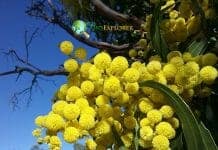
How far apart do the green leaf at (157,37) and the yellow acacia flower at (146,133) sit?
0.21 metres

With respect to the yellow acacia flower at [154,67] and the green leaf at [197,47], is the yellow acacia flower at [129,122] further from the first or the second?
the green leaf at [197,47]

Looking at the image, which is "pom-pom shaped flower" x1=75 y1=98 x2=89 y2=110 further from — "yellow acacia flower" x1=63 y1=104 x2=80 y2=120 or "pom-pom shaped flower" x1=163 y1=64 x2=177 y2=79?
"pom-pom shaped flower" x1=163 y1=64 x2=177 y2=79

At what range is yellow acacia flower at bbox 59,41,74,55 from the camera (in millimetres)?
934

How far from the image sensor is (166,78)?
911 millimetres

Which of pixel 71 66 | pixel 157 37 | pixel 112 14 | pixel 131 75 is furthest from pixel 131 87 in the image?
pixel 112 14

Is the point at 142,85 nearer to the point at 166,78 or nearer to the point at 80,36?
the point at 166,78

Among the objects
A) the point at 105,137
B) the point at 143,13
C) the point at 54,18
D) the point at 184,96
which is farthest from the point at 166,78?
the point at 54,18

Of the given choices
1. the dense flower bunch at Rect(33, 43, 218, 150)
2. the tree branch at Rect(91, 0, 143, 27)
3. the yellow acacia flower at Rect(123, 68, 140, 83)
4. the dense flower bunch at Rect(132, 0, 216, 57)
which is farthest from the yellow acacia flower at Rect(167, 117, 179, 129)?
the tree branch at Rect(91, 0, 143, 27)

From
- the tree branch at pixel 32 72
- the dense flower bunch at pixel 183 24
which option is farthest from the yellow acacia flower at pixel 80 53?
the tree branch at pixel 32 72

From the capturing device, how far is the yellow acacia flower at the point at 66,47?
934 millimetres

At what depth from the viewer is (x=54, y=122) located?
32.5 inches

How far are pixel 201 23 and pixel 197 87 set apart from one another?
0.18 meters

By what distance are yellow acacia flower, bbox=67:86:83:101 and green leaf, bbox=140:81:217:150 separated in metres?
0.11

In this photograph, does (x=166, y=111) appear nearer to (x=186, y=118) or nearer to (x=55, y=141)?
(x=186, y=118)
